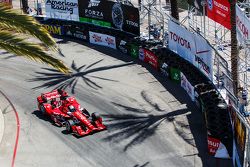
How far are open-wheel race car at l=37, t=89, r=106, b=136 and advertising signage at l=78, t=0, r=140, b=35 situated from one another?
14589 mm

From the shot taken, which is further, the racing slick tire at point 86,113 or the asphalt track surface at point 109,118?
the racing slick tire at point 86,113

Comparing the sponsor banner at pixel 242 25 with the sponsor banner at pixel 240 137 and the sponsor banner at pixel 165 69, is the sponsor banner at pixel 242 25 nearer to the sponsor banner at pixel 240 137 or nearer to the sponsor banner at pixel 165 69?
the sponsor banner at pixel 240 137

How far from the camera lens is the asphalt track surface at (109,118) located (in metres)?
26.2

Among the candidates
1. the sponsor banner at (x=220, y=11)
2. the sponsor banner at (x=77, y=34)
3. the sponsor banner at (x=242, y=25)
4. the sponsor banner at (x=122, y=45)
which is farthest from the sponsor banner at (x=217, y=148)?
the sponsor banner at (x=77, y=34)

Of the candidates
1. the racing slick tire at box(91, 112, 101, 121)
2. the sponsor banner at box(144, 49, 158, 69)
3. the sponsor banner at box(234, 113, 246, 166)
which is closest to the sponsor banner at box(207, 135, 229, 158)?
the sponsor banner at box(234, 113, 246, 166)

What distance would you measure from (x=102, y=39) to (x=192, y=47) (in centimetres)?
1311

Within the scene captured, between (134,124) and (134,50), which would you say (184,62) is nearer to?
(134,50)

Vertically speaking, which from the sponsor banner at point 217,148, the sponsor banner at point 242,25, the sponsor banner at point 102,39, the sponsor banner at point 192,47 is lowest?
the sponsor banner at point 217,148

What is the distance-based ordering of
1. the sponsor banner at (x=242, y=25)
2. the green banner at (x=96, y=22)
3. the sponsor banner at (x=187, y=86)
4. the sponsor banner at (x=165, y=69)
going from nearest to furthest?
the sponsor banner at (x=242, y=25)
the sponsor banner at (x=187, y=86)
the sponsor banner at (x=165, y=69)
the green banner at (x=96, y=22)

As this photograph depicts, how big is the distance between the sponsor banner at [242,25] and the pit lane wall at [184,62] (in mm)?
2805

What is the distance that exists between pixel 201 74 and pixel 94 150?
440 inches

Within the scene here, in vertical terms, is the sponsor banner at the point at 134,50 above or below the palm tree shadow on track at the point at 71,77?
above

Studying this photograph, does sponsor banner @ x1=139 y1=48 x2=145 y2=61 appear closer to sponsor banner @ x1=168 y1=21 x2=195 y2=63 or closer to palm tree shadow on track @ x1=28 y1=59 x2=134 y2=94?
palm tree shadow on track @ x1=28 y1=59 x2=134 y2=94

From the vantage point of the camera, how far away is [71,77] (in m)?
38.2
